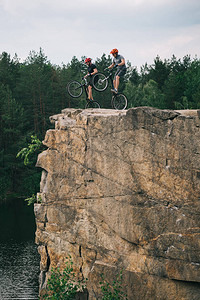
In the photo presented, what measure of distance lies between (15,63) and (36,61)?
3673 mm

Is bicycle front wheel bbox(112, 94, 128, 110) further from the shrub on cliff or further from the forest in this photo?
the forest

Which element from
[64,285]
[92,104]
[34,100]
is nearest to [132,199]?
[64,285]

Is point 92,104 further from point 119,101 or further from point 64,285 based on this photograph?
point 64,285

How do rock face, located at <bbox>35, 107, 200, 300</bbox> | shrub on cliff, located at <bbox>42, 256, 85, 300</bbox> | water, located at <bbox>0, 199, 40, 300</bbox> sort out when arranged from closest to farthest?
1. rock face, located at <bbox>35, 107, 200, 300</bbox>
2. shrub on cliff, located at <bbox>42, 256, 85, 300</bbox>
3. water, located at <bbox>0, 199, 40, 300</bbox>

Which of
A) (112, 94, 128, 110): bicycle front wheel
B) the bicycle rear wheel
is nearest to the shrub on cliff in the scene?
(112, 94, 128, 110): bicycle front wheel

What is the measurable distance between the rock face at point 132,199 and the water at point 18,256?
23.0 ft

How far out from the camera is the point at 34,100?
154 ft

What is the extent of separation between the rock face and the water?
700cm

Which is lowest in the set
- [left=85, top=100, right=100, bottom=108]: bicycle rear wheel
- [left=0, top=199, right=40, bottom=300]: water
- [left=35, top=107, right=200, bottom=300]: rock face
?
[left=0, top=199, right=40, bottom=300]: water

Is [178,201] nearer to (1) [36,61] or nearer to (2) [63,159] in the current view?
(2) [63,159]

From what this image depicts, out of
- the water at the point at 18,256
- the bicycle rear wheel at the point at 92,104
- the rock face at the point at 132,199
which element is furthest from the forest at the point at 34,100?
the rock face at the point at 132,199

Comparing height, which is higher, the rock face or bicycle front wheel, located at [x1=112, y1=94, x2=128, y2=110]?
bicycle front wheel, located at [x1=112, y1=94, x2=128, y2=110]

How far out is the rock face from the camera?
13031 millimetres

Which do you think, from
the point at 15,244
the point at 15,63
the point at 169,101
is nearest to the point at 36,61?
the point at 15,63
